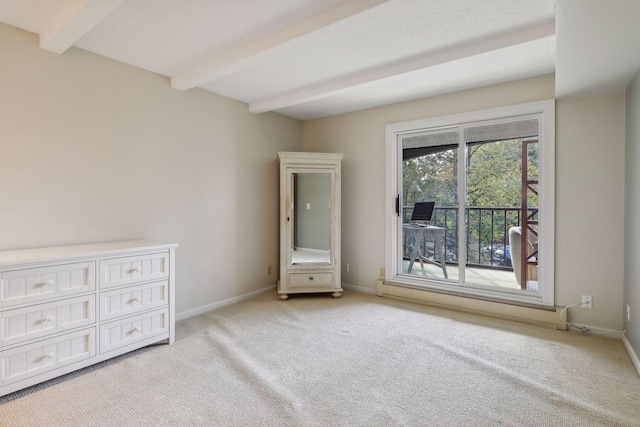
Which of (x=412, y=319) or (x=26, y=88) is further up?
(x=26, y=88)

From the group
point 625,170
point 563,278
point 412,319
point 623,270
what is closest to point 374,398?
point 412,319

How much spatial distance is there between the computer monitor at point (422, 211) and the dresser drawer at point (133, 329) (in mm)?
2828

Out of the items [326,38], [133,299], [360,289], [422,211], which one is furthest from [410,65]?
[133,299]

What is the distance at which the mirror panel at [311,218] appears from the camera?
3814 mm

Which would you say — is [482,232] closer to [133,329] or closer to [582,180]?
[582,180]

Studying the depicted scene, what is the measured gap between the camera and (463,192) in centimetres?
340

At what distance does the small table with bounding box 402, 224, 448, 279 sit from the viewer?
3672 mm

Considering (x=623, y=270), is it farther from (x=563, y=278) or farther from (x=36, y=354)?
(x=36, y=354)

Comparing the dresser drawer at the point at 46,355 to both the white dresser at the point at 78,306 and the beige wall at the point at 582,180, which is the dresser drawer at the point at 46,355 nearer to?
the white dresser at the point at 78,306

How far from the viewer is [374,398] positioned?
5.96 feet

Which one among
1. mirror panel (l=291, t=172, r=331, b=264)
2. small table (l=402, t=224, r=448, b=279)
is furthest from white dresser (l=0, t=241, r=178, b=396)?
small table (l=402, t=224, r=448, b=279)

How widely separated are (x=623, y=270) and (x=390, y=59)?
2.62 meters

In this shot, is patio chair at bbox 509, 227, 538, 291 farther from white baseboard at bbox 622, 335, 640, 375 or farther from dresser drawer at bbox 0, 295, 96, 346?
dresser drawer at bbox 0, 295, 96, 346

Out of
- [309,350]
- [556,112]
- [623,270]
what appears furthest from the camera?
[556,112]
